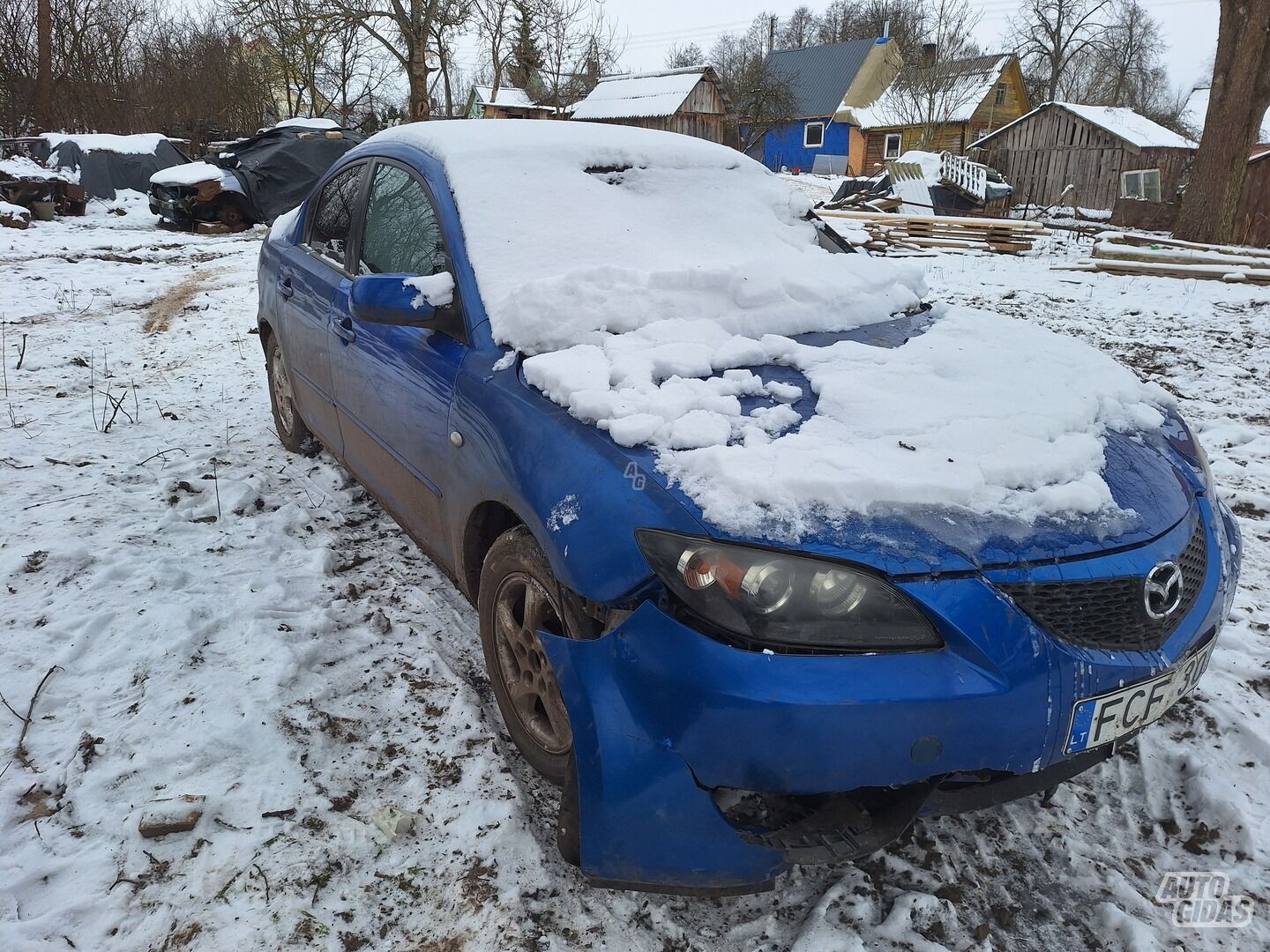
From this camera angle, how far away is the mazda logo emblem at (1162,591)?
1665 mm

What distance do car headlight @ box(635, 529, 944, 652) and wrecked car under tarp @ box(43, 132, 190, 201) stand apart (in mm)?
20561

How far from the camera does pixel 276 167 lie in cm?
1539

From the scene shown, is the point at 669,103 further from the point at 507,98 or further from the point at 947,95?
the point at 947,95

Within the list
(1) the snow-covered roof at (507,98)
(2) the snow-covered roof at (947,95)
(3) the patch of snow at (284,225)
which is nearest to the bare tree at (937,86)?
(2) the snow-covered roof at (947,95)

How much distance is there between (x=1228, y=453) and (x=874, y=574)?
160 inches

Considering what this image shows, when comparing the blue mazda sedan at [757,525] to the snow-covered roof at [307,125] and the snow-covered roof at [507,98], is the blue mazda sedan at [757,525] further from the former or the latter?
the snow-covered roof at [507,98]

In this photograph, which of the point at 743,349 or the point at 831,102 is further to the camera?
the point at 831,102

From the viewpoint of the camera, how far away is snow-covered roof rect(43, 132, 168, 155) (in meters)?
17.7

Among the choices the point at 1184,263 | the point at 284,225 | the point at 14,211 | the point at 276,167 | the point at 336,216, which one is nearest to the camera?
the point at 336,216

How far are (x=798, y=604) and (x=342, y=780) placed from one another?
56.2 inches

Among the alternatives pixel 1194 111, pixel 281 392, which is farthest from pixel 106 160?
pixel 1194 111

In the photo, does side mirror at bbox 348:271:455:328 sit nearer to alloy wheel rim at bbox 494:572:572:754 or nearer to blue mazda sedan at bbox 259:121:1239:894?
blue mazda sedan at bbox 259:121:1239:894

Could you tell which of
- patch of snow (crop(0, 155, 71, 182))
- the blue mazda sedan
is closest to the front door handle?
the blue mazda sedan

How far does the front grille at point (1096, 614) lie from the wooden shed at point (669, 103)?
42069 millimetres
